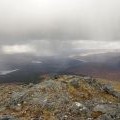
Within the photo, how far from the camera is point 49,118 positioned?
36250 millimetres

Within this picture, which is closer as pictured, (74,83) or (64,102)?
(64,102)

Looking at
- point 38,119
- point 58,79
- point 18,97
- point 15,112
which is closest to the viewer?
point 38,119

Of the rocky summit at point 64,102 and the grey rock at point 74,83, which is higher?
the grey rock at point 74,83

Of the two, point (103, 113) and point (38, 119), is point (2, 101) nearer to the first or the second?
point (38, 119)

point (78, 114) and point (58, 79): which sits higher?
point (58, 79)

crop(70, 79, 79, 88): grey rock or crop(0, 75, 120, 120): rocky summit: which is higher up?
crop(70, 79, 79, 88): grey rock

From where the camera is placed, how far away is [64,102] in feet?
128

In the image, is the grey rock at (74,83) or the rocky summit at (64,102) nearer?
the rocky summit at (64,102)

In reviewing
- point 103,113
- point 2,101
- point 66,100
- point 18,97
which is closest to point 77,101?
point 66,100

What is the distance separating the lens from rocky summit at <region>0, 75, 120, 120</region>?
36.7 meters

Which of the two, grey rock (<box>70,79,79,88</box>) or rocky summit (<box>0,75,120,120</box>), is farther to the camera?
grey rock (<box>70,79,79,88</box>)

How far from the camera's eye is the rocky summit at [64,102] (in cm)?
3672

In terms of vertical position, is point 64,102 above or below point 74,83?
below

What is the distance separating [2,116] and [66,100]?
27.1ft
